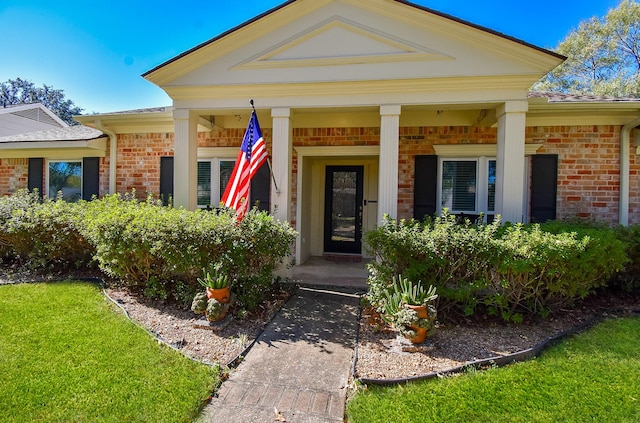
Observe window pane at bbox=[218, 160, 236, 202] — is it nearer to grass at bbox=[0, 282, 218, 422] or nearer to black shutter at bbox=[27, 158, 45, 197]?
grass at bbox=[0, 282, 218, 422]

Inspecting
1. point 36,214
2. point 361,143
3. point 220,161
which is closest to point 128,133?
point 220,161

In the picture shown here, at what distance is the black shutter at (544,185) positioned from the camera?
6543 millimetres

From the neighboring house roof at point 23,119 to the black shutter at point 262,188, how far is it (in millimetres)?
14922

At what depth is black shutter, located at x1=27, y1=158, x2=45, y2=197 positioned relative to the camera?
849 centimetres

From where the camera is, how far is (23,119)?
16.2 metres

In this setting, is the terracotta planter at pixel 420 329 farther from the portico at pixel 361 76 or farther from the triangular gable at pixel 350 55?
the triangular gable at pixel 350 55

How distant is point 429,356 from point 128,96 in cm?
1413

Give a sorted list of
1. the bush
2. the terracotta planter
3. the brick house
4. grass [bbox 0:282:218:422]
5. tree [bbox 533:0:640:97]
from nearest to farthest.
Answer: grass [bbox 0:282:218:422], the terracotta planter, the bush, the brick house, tree [bbox 533:0:640:97]

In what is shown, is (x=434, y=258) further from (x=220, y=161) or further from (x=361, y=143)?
(x=220, y=161)

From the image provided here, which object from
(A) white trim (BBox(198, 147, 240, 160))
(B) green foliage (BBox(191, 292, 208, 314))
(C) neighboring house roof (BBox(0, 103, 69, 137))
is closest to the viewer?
(B) green foliage (BBox(191, 292, 208, 314))

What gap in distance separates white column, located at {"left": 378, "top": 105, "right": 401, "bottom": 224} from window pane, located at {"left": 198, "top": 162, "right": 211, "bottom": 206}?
4279mm

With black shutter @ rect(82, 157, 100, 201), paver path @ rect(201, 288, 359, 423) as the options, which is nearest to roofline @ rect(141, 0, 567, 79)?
black shutter @ rect(82, 157, 100, 201)

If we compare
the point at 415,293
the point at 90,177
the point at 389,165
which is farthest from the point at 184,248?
the point at 90,177

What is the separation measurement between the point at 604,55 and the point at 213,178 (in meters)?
22.0
